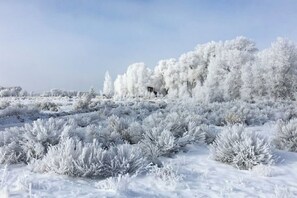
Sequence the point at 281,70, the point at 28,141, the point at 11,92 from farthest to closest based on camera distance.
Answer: the point at 11,92, the point at 281,70, the point at 28,141

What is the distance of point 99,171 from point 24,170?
4.16 feet

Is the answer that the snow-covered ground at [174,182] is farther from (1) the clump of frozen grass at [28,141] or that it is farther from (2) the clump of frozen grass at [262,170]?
(1) the clump of frozen grass at [28,141]

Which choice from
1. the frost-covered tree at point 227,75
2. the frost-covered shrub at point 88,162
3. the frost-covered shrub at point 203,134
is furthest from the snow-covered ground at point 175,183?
the frost-covered tree at point 227,75

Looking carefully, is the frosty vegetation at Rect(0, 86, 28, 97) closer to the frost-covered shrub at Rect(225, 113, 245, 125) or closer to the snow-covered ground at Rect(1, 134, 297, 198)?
the frost-covered shrub at Rect(225, 113, 245, 125)

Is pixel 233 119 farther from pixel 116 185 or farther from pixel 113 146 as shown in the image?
pixel 116 185

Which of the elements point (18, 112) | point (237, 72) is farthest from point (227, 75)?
point (18, 112)

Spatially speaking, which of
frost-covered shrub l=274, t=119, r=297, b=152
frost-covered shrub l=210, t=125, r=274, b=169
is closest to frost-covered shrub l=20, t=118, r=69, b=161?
frost-covered shrub l=210, t=125, r=274, b=169

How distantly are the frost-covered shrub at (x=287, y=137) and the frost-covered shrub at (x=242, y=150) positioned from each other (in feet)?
4.48

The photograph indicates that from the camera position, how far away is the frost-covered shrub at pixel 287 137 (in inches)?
389

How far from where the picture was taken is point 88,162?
6.49 metres

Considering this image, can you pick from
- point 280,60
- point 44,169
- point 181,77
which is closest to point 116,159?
point 44,169

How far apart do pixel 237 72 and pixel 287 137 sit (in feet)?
132

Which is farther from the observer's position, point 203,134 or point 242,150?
point 203,134

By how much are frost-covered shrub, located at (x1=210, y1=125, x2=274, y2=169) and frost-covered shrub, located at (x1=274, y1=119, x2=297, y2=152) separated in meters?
1.37
